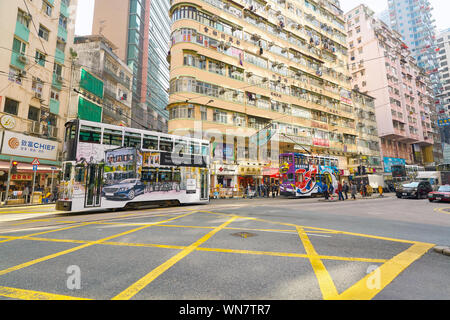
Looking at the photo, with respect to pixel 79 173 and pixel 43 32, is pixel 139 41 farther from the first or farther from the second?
pixel 79 173

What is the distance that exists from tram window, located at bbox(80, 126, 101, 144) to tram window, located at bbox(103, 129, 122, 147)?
32cm

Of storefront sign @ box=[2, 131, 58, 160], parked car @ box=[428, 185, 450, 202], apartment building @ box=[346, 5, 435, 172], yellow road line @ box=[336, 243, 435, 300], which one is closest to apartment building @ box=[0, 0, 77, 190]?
storefront sign @ box=[2, 131, 58, 160]

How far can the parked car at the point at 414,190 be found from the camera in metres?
21.2

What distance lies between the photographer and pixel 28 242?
5.52 metres

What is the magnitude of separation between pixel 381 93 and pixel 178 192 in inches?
2125

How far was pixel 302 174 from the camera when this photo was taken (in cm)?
2167

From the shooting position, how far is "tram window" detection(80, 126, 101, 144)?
1105 cm

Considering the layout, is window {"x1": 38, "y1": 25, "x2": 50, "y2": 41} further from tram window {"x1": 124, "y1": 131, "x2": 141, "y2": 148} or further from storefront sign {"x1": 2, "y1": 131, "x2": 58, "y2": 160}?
→ tram window {"x1": 124, "y1": 131, "x2": 141, "y2": 148}

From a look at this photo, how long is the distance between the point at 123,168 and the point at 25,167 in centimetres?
1287

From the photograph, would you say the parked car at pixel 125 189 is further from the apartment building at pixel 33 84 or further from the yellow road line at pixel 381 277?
the apartment building at pixel 33 84

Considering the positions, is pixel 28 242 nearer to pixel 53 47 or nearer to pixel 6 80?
pixel 6 80

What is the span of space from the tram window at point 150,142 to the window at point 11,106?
48.2ft

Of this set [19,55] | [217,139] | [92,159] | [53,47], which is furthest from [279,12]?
[92,159]
